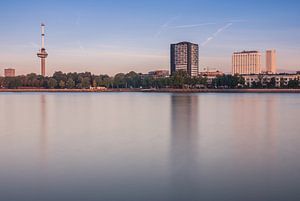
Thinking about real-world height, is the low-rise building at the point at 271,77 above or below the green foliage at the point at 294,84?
above

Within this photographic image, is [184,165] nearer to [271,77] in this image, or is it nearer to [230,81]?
[230,81]

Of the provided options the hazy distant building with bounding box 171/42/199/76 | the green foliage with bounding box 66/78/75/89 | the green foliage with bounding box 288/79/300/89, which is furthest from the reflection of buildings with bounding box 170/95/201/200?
the hazy distant building with bounding box 171/42/199/76

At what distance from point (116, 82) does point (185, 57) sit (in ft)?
206

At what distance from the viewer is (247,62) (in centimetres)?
17738

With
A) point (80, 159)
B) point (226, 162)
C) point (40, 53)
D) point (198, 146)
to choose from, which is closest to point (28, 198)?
point (80, 159)

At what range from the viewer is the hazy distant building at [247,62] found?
17525 cm

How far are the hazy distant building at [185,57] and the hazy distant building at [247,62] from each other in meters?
18.8

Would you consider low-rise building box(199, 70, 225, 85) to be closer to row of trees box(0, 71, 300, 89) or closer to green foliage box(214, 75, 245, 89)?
row of trees box(0, 71, 300, 89)

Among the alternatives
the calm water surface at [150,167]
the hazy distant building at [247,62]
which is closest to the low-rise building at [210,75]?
the hazy distant building at [247,62]

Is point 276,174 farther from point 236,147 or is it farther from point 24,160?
point 24,160

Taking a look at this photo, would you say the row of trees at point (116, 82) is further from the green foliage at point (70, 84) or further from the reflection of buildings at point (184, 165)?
the reflection of buildings at point (184, 165)

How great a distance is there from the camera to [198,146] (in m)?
12.0

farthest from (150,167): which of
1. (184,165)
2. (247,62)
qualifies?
(247,62)

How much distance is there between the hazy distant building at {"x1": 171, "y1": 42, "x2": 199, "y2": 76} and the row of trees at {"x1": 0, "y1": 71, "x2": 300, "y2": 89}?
48926 millimetres
